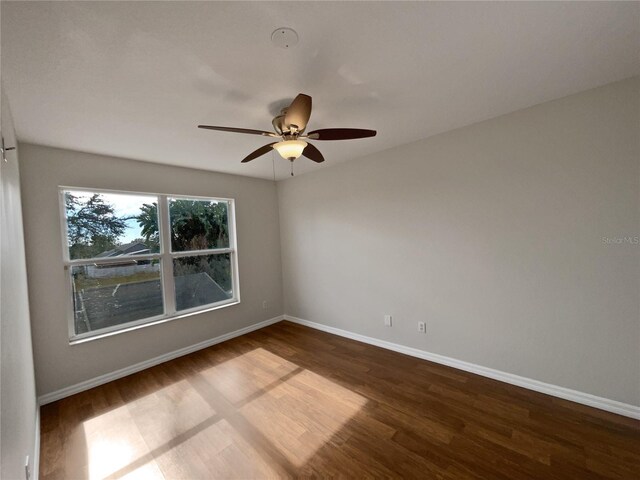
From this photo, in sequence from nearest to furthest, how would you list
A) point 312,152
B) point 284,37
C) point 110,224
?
point 284,37 → point 312,152 → point 110,224

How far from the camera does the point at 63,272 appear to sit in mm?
2514

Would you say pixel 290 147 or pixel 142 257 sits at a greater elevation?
pixel 290 147

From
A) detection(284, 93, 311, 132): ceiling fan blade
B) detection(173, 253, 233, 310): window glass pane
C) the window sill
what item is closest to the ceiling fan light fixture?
detection(284, 93, 311, 132): ceiling fan blade

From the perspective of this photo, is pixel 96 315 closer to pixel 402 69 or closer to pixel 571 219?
pixel 402 69

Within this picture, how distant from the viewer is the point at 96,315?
2756 millimetres

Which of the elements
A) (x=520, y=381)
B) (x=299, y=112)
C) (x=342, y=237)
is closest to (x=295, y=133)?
(x=299, y=112)

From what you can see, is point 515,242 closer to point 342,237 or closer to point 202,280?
point 342,237

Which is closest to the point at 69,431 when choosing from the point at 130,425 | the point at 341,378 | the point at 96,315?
the point at 130,425

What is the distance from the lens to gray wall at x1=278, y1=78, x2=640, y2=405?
191cm

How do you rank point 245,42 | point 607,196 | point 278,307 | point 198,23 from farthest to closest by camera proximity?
1. point 278,307
2. point 607,196
3. point 245,42
4. point 198,23

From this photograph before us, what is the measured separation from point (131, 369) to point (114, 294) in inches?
34.0

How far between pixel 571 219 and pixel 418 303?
5.07 feet

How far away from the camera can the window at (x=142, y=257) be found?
2668mm

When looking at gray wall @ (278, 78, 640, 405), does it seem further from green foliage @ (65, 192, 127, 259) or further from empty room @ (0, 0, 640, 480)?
green foliage @ (65, 192, 127, 259)
